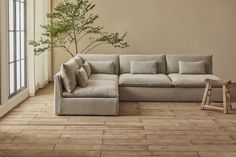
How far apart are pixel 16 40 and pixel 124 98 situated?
2121mm

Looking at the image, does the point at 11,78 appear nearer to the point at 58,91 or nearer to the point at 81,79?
the point at 58,91

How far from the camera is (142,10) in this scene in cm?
952

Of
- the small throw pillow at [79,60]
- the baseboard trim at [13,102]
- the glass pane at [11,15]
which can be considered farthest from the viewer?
the small throw pillow at [79,60]

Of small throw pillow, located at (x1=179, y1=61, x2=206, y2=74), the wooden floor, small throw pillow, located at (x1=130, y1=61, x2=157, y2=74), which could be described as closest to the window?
the wooden floor

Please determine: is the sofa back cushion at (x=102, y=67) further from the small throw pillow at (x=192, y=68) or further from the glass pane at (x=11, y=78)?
the glass pane at (x=11, y=78)

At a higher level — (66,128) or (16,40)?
(16,40)

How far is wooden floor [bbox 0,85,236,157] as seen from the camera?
450 centimetres

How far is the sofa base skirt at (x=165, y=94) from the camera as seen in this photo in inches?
287

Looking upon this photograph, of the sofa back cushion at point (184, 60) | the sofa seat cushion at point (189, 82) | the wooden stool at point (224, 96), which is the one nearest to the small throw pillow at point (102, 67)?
the sofa back cushion at point (184, 60)

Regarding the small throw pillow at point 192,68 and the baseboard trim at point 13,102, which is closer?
the baseboard trim at point 13,102

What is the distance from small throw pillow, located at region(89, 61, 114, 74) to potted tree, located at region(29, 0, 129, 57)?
0.73 m

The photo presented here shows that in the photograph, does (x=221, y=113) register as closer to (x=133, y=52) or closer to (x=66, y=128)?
(x=66, y=128)

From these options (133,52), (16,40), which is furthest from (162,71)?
(16,40)

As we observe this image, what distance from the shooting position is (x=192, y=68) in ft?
25.8
